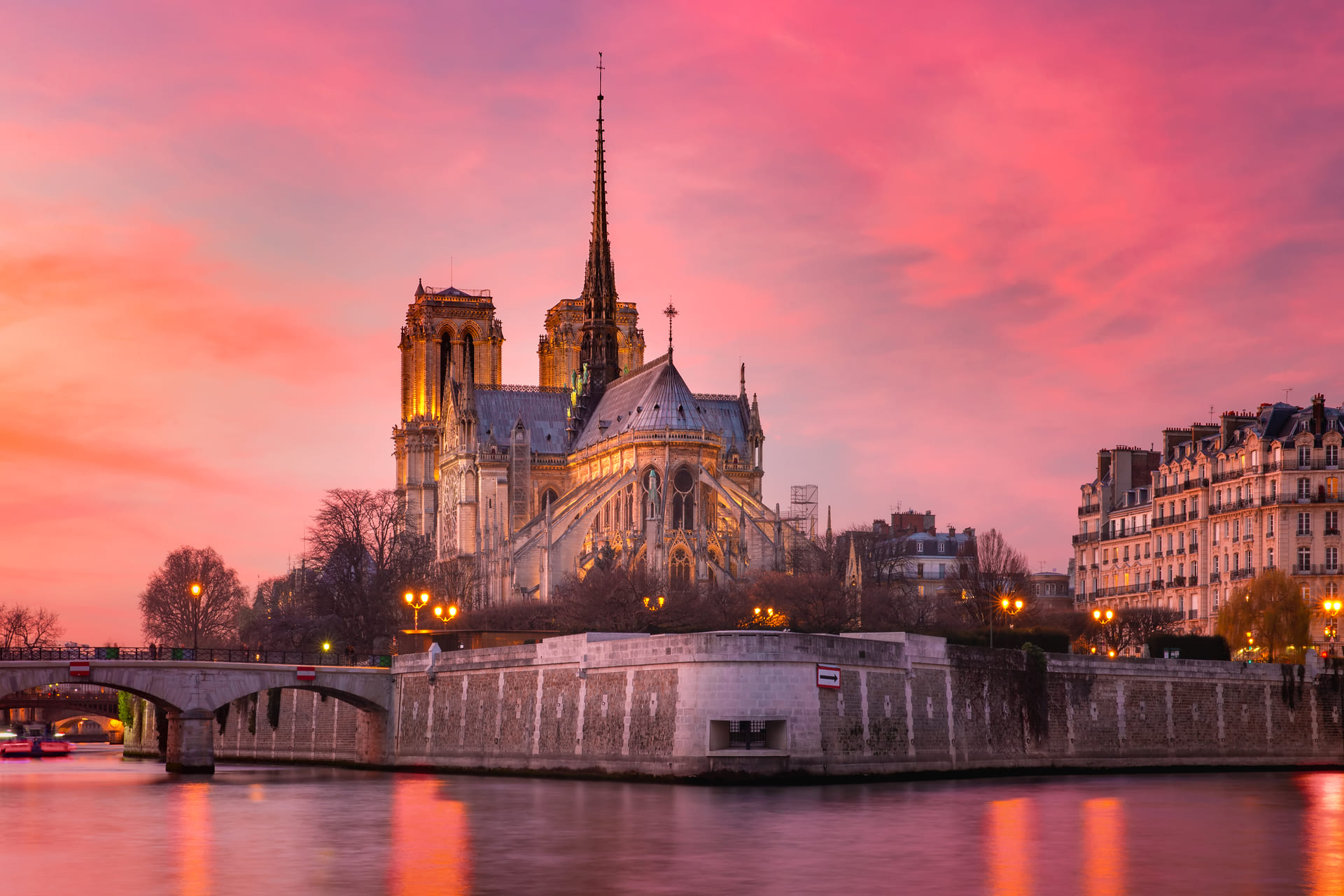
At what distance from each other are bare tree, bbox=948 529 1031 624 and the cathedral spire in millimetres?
32034

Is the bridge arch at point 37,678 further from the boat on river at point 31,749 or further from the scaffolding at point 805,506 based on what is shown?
the scaffolding at point 805,506

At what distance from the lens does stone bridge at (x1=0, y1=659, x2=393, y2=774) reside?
59.8 meters

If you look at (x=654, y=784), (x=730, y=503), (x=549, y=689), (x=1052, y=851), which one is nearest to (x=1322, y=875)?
(x=1052, y=851)

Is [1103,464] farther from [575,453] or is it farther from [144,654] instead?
[144,654]

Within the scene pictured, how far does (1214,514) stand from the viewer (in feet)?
280

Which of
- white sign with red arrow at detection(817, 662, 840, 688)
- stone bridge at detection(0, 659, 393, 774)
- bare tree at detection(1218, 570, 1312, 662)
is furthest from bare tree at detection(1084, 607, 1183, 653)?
white sign with red arrow at detection(817, 662, 840, 688)

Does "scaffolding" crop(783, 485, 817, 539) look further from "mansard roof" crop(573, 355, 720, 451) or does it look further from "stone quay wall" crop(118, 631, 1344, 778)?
"stone quay wall" crop(118, 631, 1344, 778)

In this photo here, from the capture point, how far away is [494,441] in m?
121

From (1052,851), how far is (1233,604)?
161ft

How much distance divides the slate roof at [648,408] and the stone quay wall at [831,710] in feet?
121

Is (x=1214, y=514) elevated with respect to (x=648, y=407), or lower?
lower

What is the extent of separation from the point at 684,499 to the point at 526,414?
74.9ft

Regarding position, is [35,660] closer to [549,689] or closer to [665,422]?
[549,689]

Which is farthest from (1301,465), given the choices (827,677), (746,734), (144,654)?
(144,654)
